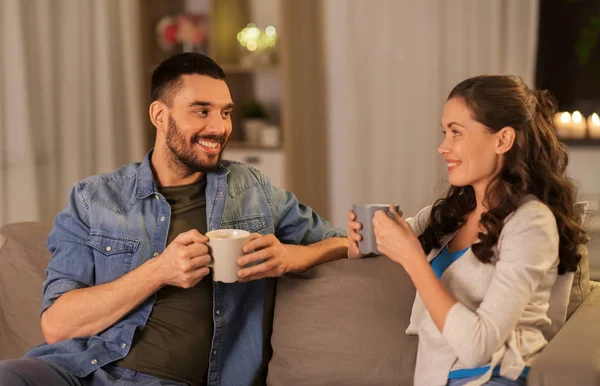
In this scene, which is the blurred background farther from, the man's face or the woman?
the woman

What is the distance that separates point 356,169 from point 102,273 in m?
2.59

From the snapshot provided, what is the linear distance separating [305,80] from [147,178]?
7.99 ft

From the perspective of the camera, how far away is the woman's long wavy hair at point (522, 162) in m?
1.63

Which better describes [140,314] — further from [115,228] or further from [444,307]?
[444,307]

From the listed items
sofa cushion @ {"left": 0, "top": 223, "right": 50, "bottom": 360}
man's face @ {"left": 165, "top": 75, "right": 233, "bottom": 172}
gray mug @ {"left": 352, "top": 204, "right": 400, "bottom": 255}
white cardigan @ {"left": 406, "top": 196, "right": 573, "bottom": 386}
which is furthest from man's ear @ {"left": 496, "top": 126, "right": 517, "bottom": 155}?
sofa cushion @ {"left": 0, "top": 223, "right": 50, "bottom": 360}

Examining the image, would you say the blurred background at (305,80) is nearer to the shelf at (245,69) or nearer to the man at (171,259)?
the shelf at (245,69)

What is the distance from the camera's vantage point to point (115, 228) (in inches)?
76.7

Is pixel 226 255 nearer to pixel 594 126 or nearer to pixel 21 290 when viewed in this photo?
pixel 21 290

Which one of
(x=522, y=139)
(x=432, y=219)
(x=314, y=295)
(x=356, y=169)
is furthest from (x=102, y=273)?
(x=356, y=169)

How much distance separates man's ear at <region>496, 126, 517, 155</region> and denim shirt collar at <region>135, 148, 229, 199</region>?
73 centimetres

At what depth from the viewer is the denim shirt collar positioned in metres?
2.01

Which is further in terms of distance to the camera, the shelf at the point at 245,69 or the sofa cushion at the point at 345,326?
the shelf at the point at 245,69

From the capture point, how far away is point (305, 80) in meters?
4.36

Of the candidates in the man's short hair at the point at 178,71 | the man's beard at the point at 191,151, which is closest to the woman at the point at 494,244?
the man's beard at the point at 191,151
